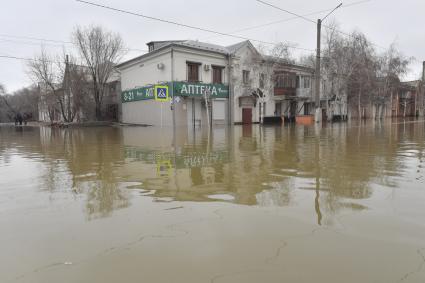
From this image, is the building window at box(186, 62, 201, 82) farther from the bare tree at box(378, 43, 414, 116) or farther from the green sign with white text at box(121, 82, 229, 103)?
the bare tree at box(378, 43, 414, 116)

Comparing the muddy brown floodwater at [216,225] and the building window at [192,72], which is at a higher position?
the building window at [192,72]

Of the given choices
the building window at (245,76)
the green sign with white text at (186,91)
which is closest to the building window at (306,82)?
the building window at (245,76)

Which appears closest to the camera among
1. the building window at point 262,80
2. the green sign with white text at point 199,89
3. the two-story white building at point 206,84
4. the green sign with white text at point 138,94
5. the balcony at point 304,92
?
the green sign with white text at point 199,89

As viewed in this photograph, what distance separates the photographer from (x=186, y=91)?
26719mm

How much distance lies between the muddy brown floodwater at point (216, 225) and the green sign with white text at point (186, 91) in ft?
68.4

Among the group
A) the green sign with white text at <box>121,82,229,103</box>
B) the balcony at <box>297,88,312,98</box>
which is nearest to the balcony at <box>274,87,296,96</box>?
the balcony at <box>297,88,312,98</box>

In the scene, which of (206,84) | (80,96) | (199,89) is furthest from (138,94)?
(206,84)

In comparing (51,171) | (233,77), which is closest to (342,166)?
(51,171)

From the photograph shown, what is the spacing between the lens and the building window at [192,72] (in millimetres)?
27422

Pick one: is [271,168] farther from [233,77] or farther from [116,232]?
[233,77]

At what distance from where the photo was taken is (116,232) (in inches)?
114

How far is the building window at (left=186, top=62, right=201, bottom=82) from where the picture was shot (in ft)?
90.0

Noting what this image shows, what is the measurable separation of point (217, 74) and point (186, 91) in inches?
181

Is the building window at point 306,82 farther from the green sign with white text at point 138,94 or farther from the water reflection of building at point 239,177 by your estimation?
the water reflection of building at point 239,177
